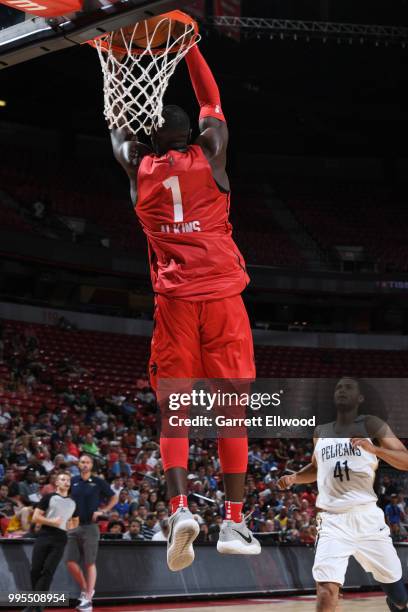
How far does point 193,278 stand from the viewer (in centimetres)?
421

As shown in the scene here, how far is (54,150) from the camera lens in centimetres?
2905

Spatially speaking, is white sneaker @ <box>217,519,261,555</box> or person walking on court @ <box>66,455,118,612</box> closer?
white sneaker @ <box>217,519,261,555</box>

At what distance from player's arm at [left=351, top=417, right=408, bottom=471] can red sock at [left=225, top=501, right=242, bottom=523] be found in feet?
7.07

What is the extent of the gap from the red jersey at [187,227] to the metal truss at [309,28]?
62.1ft

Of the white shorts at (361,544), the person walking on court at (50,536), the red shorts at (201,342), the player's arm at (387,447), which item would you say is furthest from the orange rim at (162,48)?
the person walking on court at (50,536)

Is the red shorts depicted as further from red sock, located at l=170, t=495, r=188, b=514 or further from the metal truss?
the metal truss

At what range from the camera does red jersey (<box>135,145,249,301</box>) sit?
4.23 meters

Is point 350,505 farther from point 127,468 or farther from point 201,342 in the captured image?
point 127,468

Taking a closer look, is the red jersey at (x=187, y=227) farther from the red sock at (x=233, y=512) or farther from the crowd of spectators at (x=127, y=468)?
the crowd of spectators at (x=127, y=468)

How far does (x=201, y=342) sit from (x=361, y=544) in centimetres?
334

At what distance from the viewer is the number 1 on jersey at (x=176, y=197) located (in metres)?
4.25

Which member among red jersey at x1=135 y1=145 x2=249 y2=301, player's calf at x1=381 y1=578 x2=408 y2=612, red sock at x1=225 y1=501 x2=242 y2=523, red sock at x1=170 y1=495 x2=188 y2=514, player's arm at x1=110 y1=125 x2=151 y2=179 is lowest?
player's calf at x1=381 y1=578 x2=408 y2=612

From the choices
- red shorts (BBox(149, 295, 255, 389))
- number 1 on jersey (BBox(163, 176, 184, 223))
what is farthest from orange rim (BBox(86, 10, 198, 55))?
red shorts (BBox(149, 295, 255, 389))

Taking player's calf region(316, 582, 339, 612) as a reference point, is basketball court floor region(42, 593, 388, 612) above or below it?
below
